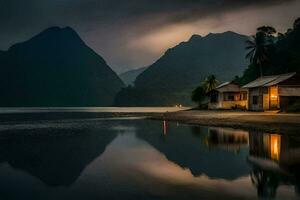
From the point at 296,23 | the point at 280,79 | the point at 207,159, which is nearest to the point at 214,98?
the point at 280,79

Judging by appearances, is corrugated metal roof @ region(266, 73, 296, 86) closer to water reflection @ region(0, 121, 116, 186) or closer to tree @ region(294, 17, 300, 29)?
water reflection @ region(0, 121, 116, 186)

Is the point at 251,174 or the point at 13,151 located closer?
the point at 251,174

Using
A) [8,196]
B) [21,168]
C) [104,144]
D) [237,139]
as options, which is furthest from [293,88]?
[8,196]

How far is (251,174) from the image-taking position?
58.3 feet

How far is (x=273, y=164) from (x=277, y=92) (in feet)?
150

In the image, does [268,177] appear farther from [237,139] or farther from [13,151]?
[13,151]

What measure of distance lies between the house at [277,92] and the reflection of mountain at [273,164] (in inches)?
1285

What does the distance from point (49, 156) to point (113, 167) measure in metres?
7.41

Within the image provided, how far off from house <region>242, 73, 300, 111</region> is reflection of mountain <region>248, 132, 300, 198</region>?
32.6m

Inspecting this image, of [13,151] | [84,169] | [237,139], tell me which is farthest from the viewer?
[237,139]

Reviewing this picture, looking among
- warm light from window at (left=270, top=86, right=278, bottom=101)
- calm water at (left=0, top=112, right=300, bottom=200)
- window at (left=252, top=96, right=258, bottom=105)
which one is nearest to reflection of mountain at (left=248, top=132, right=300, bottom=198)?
calm water at (left=0, top=112, right=300, bottom=200)

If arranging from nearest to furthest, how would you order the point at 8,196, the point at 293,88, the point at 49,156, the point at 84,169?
the point at 8,196 < the point at 84,169 < the point at 49,156 < the point at 293,88

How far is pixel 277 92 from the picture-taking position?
62406 mm

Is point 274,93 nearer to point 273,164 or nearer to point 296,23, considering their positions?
point 273,164
